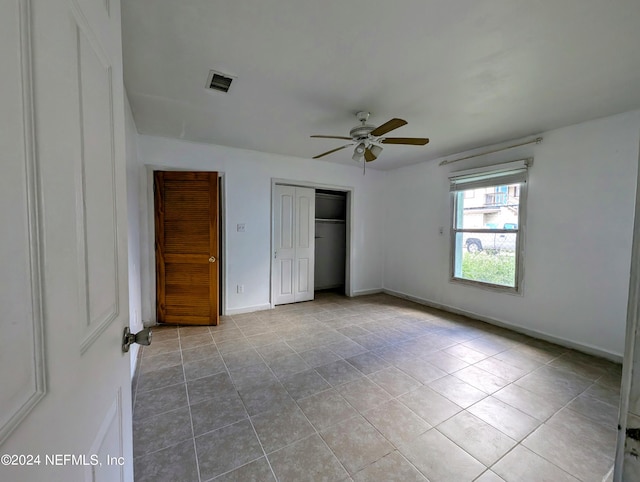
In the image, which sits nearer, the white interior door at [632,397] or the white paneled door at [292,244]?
the white interior door at [632,397]

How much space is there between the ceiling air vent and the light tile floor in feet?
8.61

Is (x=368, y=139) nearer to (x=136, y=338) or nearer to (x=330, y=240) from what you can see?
(x=136, y=338)

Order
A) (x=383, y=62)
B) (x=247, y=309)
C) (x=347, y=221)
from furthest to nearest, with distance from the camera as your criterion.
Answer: (x=347, y=221) → (x=247, y=309) → (x=383, y=62)

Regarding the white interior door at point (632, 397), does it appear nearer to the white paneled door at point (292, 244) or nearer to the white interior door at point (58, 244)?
the white interior door at point (58, 244)

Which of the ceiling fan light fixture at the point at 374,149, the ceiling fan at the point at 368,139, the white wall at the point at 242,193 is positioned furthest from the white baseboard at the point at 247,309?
the ceiling fan light fixture at the point at 374,149

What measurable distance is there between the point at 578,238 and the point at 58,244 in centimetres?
428

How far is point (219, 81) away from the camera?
2277 millimetres

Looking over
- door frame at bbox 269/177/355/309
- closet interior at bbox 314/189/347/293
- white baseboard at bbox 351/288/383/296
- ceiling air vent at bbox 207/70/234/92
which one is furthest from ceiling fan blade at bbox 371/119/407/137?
white baseboard at bbox 351/288/383/296

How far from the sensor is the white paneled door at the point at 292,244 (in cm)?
457

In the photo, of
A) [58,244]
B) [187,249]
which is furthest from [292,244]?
[58,244]

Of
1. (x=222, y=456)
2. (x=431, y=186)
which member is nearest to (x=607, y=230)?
(x=431, y=186)

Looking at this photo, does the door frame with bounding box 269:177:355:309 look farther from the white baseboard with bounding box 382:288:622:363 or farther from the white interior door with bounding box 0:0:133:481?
the white interior door with bounding box 0:0:133:481

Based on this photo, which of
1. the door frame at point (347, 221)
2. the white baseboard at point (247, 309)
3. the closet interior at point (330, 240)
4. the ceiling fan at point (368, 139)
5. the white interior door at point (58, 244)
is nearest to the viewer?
the white interior door at point (58, 244)

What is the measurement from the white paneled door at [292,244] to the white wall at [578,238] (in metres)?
2.67
